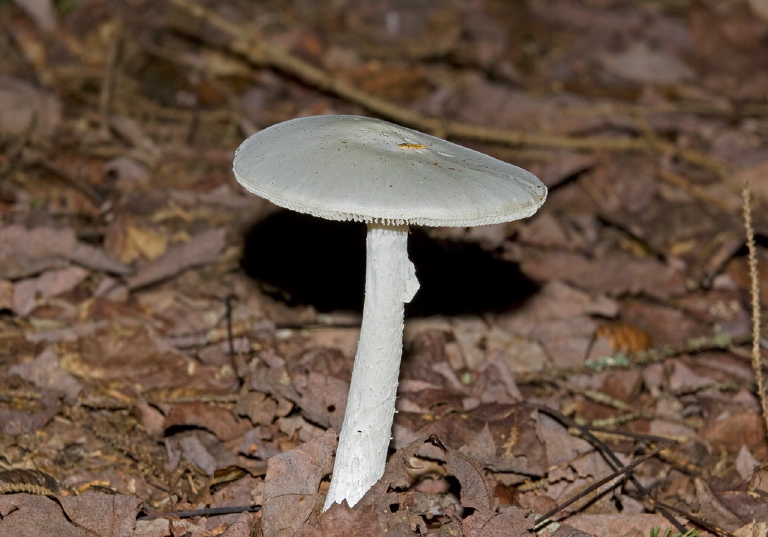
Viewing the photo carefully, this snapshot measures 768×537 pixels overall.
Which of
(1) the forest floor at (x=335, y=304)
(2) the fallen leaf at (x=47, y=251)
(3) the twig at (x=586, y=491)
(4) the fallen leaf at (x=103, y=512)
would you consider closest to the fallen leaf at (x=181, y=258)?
Answer: (1) the forest floor at (x=335, y=304)

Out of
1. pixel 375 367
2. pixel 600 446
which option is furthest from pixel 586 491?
pixel 375 367

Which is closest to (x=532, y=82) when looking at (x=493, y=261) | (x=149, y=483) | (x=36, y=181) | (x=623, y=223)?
(x=623, y=223)

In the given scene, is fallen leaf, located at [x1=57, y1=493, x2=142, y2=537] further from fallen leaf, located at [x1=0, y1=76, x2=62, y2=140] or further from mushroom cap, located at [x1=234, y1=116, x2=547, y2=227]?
fallen leaf, located at [x1=0, y1=76, x2=62, y2=140]

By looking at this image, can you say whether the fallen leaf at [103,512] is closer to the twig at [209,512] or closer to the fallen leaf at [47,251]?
the twig at [209,512]

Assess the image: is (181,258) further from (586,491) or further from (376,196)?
(586,491)

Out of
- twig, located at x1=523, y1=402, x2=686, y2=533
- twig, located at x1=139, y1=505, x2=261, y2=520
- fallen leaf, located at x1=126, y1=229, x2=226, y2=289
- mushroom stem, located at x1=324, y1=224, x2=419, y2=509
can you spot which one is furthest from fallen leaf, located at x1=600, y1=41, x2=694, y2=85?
twig, located at x1=139, y1=505, x2=261, y2=520

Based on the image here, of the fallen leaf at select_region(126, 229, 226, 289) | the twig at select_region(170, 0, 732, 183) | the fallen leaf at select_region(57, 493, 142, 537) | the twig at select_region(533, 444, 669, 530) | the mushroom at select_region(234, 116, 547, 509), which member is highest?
the mushroom at select_region(234, 116, 547, 509)
